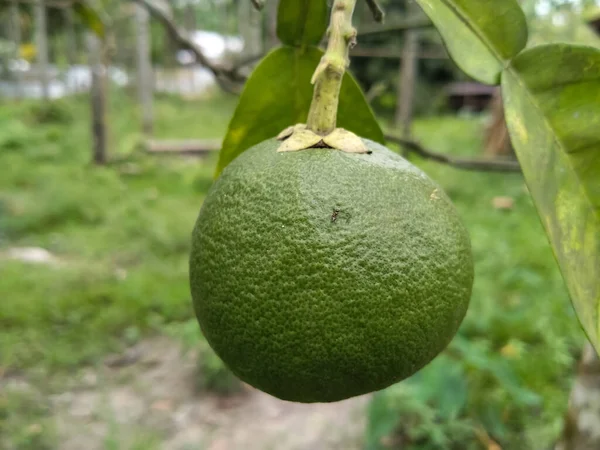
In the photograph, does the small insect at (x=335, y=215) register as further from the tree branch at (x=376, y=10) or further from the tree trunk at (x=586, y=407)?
the tree trunk at (x=586, y=407)

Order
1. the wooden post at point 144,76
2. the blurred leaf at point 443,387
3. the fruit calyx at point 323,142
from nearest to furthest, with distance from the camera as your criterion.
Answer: the fruit calyx at point 323,142
the blurred leaf at point 443,387
the wooden post at point 144,76

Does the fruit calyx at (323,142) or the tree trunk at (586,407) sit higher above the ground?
the fruit calyx at (323,142)

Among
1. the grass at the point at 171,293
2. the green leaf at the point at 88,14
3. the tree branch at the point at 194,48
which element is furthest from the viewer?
the grass at the point at 171,293

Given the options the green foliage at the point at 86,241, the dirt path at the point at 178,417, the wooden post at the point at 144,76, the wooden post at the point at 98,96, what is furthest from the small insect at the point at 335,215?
the wooden post at the point at 144,76

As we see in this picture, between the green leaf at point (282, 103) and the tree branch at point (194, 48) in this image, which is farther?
the tree branch at point (194, 48)

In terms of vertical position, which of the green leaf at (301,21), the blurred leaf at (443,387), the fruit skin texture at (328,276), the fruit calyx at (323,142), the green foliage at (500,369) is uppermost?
the green leaf at (301,21)

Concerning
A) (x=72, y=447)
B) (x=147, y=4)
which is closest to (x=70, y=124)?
(x=72, y=447)

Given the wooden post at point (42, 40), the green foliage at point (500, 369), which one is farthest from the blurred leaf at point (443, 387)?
the wooden post at point (42, 40)

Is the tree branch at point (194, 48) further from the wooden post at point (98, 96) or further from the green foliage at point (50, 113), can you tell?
the green foliage at point (50, 113)

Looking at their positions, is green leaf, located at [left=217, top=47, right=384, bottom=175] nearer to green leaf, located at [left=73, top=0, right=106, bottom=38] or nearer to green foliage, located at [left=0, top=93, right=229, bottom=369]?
green leaf, located at [left=73, top=0, right=106, bottom=38]
